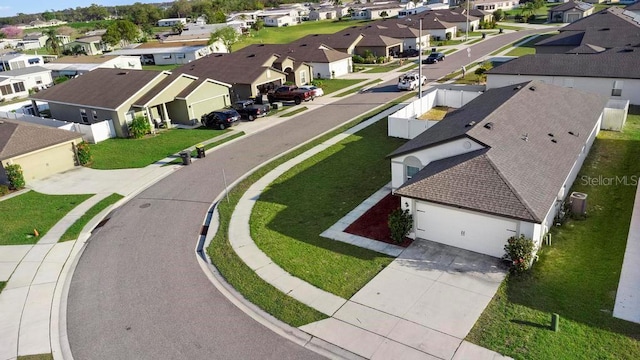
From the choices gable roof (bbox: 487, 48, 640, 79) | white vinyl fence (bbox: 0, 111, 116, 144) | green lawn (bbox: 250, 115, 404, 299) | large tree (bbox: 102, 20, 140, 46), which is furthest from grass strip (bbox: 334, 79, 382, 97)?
large tree (bbox: 102, 20, 140, 46)

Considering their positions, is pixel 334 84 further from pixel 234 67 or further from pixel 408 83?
pixel 234 67

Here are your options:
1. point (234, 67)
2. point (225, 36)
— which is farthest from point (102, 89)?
point (225, 36)

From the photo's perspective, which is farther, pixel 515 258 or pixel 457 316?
pixel 515 258

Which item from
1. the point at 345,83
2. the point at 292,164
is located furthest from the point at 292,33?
the point at 292,164

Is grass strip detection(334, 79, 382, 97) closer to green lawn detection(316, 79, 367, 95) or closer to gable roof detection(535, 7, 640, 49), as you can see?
green lawn detection(316, 79, 367, 95)

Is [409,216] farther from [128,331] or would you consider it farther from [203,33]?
[203,33]
